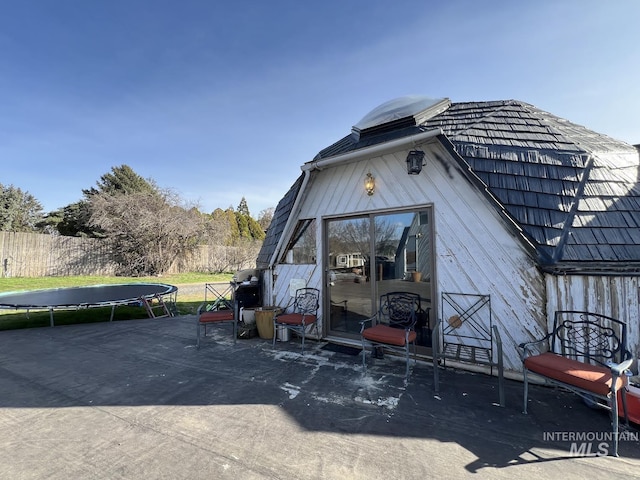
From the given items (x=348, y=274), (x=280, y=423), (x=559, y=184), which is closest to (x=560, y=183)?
(x=559, y=184)

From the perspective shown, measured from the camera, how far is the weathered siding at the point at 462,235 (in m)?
3.34

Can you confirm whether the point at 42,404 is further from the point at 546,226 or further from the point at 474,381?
the point at 546,226

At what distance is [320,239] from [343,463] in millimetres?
3650

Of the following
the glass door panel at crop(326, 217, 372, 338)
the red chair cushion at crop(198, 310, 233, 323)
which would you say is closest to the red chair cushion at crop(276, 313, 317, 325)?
the glass door panel at crop(326, 217, 372, 338)

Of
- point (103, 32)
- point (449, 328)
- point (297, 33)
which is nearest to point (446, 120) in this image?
point (449, 328)

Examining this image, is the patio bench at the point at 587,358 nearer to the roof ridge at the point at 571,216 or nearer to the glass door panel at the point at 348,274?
the roof ridge at the point at 571,216

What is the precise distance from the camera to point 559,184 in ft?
10.9

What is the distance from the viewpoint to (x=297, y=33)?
6.54m

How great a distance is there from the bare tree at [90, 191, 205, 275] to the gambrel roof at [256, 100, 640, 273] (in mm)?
15197

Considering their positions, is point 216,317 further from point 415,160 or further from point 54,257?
Answer: point 54,257

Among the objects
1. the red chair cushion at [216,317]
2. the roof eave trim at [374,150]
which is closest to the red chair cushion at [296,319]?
the red chair cushion at [216,317]

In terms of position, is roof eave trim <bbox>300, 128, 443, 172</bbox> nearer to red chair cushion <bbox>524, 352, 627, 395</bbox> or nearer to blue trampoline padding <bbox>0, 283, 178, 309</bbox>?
red chair cushion <bbox>524, 352, 627, 395</bbox>

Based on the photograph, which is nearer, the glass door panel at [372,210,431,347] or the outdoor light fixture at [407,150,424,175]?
the outdoor light fixture at [407,150,424,175]

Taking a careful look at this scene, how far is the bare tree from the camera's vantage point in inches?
580
